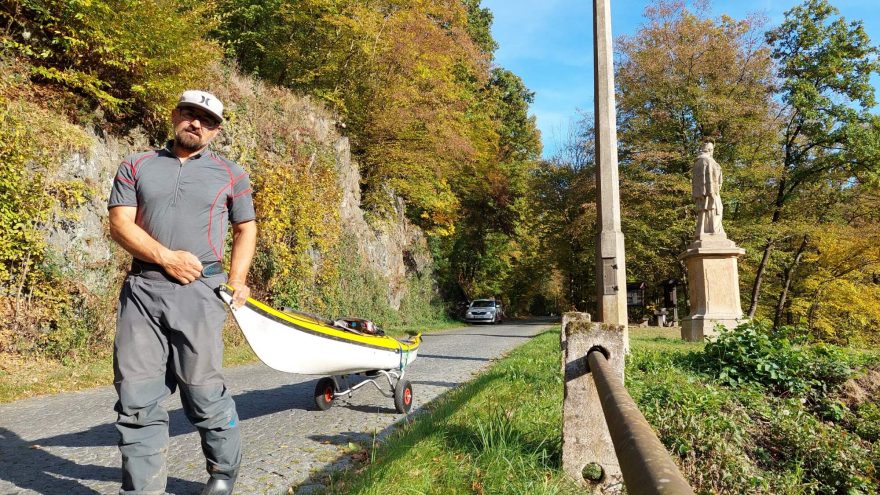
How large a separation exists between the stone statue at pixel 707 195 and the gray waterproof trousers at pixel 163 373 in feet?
42.9

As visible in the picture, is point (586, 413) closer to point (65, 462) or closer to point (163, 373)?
point (163, 373)

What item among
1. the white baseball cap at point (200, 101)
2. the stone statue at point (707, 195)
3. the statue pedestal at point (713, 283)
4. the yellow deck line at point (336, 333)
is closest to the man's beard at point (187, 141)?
the white baseball cap at point (200, 101)

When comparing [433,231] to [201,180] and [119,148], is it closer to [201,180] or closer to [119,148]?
[119,148]

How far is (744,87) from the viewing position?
22359 mm

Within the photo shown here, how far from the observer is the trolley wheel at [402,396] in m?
5.58

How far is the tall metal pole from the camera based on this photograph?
635 centimetres

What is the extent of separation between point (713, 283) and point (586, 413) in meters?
11.8

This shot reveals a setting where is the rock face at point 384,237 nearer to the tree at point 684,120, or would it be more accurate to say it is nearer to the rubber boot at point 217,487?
the tree at point 684,120

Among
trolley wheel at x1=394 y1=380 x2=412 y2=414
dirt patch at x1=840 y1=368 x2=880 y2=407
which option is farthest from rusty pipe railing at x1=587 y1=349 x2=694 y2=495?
dirt patch at x1=840 y1=368 x2=880 y2=407

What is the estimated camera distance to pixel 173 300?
2.79 metres

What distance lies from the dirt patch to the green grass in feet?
0.63

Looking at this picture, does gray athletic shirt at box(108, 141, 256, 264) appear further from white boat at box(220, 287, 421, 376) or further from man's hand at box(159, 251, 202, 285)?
white boat at box(220, 287, 421, 376)

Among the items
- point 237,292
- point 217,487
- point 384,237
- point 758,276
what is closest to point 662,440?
point 217,487

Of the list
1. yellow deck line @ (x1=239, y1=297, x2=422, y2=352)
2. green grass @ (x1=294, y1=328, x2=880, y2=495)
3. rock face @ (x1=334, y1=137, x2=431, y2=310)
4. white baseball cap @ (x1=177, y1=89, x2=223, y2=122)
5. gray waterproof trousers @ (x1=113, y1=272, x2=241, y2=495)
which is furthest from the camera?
rock face @ (x1=334, y1=137, x2=431, y2=310)
